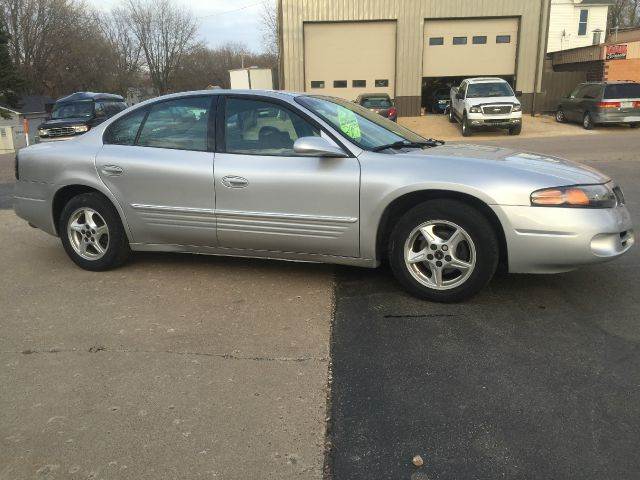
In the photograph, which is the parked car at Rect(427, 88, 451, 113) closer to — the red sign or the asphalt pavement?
the red sign

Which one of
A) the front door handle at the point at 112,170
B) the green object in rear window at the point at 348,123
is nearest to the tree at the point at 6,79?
the front door handle at the point at 112,170

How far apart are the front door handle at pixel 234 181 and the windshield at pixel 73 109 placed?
1549 centimetres

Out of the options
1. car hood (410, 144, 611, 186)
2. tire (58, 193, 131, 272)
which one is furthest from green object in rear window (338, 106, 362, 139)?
tire (58, 193, 131, 272)

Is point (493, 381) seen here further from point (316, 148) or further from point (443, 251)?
point (316, 148)

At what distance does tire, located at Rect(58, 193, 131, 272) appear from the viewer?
5.06 meters

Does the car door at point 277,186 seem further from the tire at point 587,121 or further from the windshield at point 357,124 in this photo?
the tire at point 587,121

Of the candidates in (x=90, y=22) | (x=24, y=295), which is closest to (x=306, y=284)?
(x=24, y=295)

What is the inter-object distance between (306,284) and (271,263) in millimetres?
680

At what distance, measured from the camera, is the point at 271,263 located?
5359mm

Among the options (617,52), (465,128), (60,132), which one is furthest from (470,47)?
(60,132)

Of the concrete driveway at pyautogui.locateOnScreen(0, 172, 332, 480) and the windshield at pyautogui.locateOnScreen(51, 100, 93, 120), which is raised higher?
the windshield at pyautogui.locateOnScreen(51, 100, 93, 120)

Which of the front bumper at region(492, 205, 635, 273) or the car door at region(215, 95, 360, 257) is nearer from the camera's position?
the front bumper at region(492, 205, 635, 273)

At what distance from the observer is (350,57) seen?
28469mm

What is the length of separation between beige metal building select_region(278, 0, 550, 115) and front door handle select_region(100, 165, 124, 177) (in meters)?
24.1
